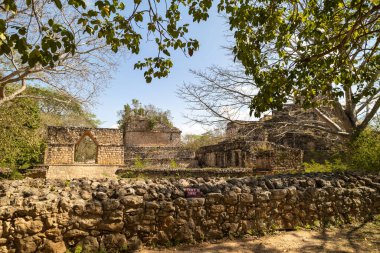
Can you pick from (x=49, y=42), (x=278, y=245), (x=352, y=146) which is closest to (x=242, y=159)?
(x=352, y=146)

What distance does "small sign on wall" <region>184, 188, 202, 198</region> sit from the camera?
191 inches

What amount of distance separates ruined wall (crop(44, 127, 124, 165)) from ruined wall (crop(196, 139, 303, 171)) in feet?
22.9

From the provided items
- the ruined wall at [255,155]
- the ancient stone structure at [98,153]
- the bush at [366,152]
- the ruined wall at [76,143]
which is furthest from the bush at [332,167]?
the ruined wall at [76,143]

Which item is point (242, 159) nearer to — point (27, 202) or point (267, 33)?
point (267, 33)

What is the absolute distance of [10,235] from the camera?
363 cm

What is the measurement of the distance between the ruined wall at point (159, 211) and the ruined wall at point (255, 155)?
24.0ft

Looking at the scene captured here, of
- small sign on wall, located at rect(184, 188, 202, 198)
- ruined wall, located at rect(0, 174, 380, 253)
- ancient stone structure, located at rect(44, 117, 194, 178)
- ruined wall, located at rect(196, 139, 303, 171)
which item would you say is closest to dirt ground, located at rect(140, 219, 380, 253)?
ruined wall, located at rect(0, 174, 380, 253)

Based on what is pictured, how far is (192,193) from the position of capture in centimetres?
486

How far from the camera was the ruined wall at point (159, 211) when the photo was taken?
380 cm

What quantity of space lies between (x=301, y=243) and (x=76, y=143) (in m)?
16.9

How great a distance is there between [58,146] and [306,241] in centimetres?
1699

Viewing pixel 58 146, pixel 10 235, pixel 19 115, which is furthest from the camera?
pixel 58 146

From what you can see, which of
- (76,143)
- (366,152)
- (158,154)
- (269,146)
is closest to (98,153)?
(76,143)

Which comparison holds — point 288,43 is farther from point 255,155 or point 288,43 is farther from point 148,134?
point 148,134
